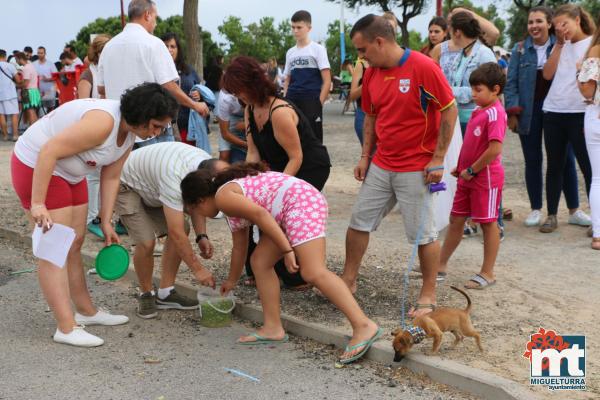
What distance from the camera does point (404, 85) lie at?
4.57m

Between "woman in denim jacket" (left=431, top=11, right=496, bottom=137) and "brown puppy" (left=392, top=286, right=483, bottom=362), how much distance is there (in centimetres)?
298

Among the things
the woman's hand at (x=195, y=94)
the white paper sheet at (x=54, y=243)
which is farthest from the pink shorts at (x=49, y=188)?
the woman's hand at (x=195, y=94)

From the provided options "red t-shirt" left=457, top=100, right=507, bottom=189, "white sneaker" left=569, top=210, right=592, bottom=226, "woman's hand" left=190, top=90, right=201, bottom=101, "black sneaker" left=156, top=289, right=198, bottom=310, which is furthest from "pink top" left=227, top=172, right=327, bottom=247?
"white sneaker" left=569, top=210, right=592, bottom=226

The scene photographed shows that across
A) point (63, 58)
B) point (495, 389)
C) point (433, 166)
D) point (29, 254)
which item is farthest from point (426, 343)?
point (63, 58)

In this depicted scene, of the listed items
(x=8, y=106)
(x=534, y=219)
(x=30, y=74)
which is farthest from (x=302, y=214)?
(x=30, y=74)

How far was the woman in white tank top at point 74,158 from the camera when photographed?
13.6 feet

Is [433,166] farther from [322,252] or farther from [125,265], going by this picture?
[125,265]

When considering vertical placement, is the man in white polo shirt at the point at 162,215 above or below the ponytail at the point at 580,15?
below

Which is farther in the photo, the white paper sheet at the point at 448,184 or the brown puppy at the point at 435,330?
the white paper sheet at the point at 448,184

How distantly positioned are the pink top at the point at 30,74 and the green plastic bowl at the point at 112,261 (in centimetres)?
1377

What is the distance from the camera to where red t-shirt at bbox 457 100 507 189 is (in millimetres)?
5367

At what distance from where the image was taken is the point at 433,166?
459 cm

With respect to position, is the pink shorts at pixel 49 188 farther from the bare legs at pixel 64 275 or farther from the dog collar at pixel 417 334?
the dog collar at pixel 417 334

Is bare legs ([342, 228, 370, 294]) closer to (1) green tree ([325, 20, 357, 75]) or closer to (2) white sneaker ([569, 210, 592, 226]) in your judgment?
(2) white sneaker ([569, 210, 592, 226])
